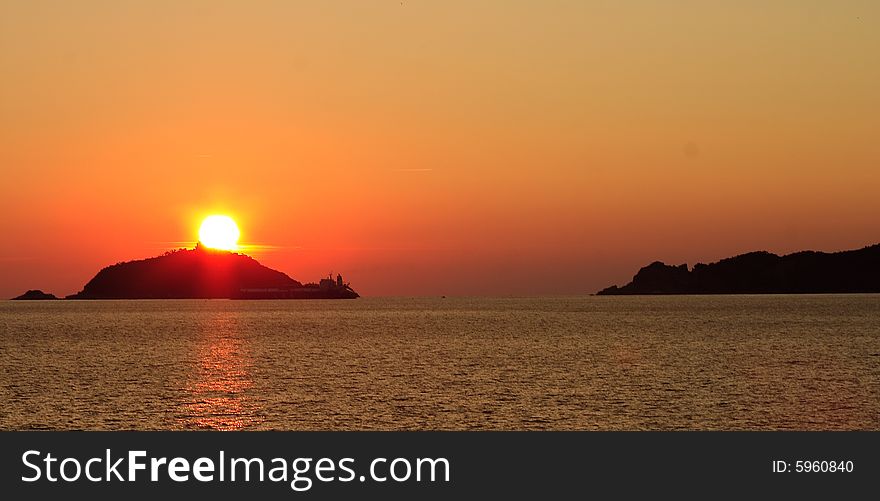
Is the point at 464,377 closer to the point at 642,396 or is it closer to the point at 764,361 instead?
the point at 642,396
